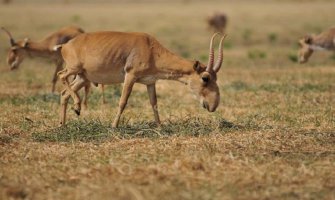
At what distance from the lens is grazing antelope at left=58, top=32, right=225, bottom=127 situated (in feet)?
34.1

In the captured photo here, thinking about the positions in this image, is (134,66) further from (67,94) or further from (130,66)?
(67,94)

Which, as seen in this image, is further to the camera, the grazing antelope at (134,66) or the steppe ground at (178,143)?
the grazing antelope at (134,66)

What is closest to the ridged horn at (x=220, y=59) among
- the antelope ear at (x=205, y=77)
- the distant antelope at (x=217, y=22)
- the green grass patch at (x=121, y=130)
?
the antelope ear at (x=205, y=77)

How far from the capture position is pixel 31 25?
36.3m

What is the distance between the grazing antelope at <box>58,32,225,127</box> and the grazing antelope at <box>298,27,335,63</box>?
10.0m

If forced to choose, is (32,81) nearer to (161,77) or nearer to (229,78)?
(229,78)

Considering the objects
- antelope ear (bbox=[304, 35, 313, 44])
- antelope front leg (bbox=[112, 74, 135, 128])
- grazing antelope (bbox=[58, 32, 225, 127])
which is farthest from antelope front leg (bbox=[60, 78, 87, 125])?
antelope ear (bbox=[304, 35, 313, 44])

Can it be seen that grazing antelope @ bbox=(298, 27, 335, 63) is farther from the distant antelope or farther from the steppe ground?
the distant antelope

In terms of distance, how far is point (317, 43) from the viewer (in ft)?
65.4

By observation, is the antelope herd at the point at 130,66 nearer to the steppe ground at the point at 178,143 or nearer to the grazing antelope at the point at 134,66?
the grazing antelope at the point at 134,66

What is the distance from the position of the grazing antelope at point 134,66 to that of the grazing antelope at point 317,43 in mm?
10025

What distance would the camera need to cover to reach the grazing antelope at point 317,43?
19.5 meters

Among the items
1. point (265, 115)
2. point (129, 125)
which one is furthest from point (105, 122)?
point (265, 115)

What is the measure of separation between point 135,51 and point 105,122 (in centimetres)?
152
